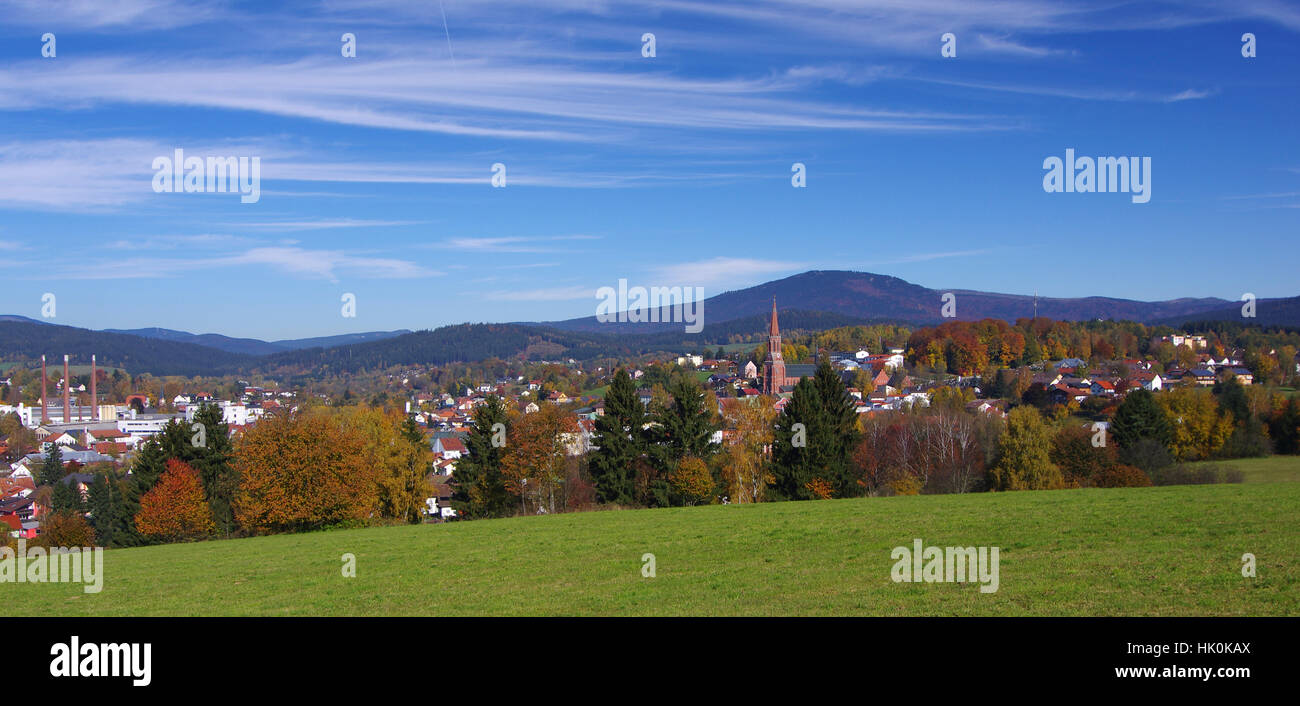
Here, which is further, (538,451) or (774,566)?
(538,451)

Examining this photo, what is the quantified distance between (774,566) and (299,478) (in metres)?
23.6

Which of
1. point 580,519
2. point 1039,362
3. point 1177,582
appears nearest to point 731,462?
point 580,519

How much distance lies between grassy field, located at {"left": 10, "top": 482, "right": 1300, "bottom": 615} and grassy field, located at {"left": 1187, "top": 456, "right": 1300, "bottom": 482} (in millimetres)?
19205

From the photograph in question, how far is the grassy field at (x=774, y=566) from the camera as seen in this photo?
1235 cm

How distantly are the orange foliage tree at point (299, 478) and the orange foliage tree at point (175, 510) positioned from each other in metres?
3.84

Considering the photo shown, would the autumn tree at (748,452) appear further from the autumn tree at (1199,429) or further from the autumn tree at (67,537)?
the autumn tree at (1199,429)

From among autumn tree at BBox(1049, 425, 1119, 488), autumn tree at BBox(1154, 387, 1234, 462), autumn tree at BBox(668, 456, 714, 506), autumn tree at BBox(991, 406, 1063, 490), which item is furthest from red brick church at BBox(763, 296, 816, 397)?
autumn tree at BBox(668, 456, 714, 506)

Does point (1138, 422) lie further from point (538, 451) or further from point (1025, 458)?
point (538, 451)

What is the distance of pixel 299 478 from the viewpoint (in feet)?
110

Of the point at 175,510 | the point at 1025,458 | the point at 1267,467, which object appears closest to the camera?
the point at 175,510

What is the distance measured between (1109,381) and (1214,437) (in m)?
50.1

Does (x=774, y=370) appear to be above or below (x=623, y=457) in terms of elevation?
above

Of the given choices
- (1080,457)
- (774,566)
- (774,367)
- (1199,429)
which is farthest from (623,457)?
(774,367)
